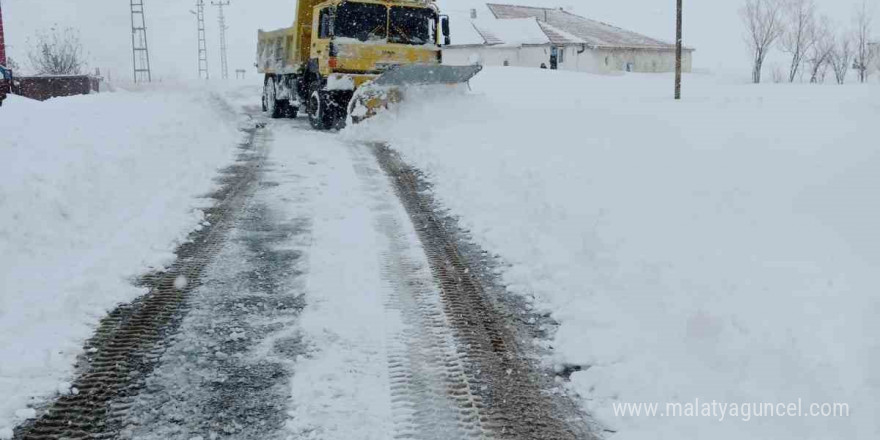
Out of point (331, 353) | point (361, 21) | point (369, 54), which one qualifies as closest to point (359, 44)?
point (369, 54)

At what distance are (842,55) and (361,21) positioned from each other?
43666 mm

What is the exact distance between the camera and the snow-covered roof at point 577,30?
5488 centimetres

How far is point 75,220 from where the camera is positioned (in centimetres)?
686

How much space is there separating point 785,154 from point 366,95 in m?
7.81

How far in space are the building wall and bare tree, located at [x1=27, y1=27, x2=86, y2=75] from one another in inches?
936

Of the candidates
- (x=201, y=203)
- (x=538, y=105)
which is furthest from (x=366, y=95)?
(x=201, y=203)

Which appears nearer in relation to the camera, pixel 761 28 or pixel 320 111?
pixel 320 111

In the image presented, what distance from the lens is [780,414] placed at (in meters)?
3.37

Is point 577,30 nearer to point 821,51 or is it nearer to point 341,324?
point 821,51

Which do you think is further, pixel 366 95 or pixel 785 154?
pixel 366 95

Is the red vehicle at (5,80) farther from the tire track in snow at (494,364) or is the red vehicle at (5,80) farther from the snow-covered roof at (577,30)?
the snow-covered roof at (577,30)

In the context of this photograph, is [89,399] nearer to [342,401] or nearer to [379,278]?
[342,401]

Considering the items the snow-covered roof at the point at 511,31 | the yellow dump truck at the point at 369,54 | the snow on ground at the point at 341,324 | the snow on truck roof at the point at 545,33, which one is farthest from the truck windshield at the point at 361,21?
the snow-covered roof at the point at 511,31

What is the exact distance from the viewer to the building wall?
53.7 m
